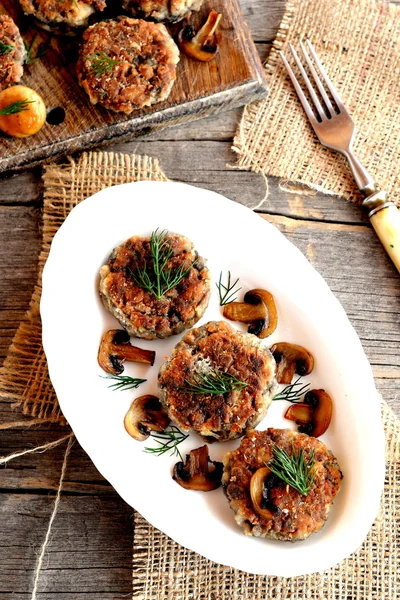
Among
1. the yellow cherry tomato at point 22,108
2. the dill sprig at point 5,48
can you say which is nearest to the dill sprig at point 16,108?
the yellow cherry tomato at point 22,108

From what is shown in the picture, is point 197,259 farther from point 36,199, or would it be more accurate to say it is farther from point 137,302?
point 36,199

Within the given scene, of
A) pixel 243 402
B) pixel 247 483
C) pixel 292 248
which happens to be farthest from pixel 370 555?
pixel 292 248

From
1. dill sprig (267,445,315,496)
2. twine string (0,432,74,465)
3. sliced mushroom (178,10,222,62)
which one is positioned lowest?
twine string (0,432,74,465)

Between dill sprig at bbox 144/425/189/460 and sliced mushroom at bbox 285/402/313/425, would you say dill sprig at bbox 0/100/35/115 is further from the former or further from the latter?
sliced mushroom at bbox 285/402/313/425

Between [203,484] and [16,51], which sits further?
[16,51]

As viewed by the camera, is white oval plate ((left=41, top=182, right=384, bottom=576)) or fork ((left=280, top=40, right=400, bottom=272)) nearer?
white oval plate ((left=41, top=182, right=384, bottom=576))

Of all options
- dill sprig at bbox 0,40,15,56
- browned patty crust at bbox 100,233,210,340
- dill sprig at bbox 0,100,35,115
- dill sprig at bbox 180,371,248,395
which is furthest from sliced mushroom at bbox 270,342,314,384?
dill sprig at bbox 0,40,15,56

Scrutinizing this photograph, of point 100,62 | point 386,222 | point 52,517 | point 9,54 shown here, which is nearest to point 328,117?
point 386,222
